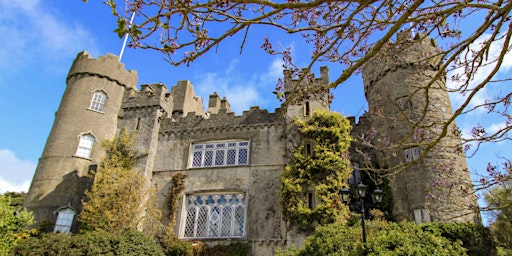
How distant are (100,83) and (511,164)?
2159 cm

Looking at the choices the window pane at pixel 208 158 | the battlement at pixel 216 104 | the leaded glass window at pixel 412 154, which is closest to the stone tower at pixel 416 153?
the leaded glass window at pixel 412 154

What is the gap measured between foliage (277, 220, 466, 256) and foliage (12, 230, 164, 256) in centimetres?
603

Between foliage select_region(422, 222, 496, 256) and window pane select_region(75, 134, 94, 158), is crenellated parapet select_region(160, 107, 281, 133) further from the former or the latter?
foliage select_region(422, 222, 496, 256)

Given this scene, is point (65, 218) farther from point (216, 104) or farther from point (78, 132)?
point (216, 104)

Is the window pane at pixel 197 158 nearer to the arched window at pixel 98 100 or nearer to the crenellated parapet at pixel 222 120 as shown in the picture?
the crenellated parapet at pixel 222 120

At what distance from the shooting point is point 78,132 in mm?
20484

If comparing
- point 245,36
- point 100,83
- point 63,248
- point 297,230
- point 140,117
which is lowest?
point 63,248

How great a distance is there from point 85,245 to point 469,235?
14420mm

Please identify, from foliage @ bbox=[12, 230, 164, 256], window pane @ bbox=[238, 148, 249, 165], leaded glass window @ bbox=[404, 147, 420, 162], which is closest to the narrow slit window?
window pane @ bbox=[238, 148, 249, 165]

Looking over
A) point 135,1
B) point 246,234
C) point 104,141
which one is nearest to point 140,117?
point 104,141

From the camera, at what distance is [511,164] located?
19.7 feet

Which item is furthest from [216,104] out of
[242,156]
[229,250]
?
[229,250]

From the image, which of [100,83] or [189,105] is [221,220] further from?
[100,83]

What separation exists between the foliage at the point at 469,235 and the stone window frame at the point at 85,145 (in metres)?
A: 17.4
